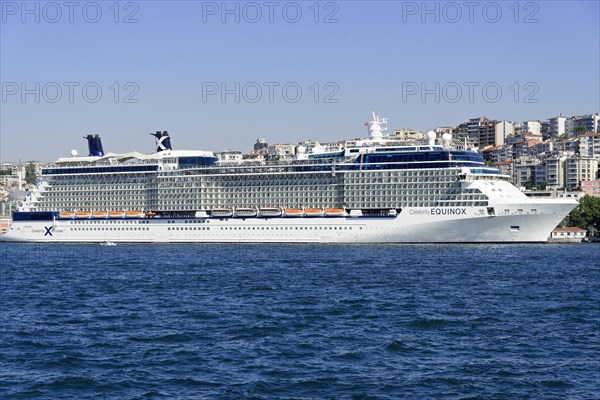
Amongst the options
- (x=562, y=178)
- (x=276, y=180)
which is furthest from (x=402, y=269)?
(x=562, y=178)

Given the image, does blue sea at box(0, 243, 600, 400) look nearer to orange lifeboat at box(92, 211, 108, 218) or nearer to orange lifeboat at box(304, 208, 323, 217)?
orange lifeboat at box(304, 208, 323, 217)

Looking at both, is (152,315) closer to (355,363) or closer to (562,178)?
(355,363)

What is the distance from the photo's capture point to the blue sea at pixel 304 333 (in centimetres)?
1733

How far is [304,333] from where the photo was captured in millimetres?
22562


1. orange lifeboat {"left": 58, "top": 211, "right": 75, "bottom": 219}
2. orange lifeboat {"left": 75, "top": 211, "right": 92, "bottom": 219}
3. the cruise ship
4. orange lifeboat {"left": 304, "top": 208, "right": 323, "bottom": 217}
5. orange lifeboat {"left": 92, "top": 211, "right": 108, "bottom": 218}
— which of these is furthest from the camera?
orange lifeboat {"left": 58, "top": 211, "right": 75, "bottom": 219}

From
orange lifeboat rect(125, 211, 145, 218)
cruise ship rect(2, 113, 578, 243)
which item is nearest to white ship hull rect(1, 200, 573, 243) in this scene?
cruise ship rect(2, 113, 578, 243)

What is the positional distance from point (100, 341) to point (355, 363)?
630 centimetres

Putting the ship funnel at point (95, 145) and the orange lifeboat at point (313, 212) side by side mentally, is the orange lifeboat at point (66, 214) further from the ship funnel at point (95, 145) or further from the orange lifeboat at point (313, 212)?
the orange lifeboat at point (313, 212)

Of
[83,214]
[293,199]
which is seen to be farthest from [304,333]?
[83,214]

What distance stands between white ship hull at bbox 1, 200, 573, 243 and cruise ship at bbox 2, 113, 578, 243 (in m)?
0.07

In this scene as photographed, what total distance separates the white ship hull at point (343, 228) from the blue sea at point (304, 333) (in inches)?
673

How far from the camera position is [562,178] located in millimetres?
116375

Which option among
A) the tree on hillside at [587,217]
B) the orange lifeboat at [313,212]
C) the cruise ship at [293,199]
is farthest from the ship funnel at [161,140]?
the tree on hillside at [587,217]

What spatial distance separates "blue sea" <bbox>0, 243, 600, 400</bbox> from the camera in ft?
56.9
